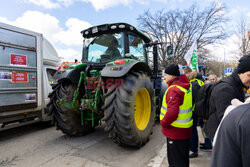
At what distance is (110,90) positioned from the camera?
3119 millimetres

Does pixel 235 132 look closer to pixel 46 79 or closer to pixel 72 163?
pixel 72 163

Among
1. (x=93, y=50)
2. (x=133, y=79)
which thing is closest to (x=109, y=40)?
(x=93, y=50)

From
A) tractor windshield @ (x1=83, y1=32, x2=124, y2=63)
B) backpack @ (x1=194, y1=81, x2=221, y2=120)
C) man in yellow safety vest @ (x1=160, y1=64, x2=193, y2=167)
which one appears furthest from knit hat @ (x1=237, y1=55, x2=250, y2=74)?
tractor windshield @ (x1=83, y1=32, x2=124, y2=63)

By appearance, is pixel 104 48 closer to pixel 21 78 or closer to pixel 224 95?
pixel 21 78

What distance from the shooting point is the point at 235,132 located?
0.80 m

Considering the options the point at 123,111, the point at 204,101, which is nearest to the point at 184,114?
the point at 204,101

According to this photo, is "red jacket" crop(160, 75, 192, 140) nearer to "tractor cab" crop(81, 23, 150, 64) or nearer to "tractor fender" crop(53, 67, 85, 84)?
"tractor cab" crop(81, 23, 150, 64)

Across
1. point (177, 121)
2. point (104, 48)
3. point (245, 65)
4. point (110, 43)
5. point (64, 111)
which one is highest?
point (110, 43)

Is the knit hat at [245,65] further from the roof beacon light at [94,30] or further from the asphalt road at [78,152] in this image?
the roof beacon light at [94,30]

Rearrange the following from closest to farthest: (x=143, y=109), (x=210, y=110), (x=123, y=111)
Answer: (x=210, y=110), (x=123, y=111), (x=143, y=109)

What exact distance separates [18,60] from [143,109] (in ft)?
11.6

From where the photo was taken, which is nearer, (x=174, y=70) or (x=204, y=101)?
(x=204, y=101)

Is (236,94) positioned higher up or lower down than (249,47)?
lower down

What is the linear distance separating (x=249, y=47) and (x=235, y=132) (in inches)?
767
